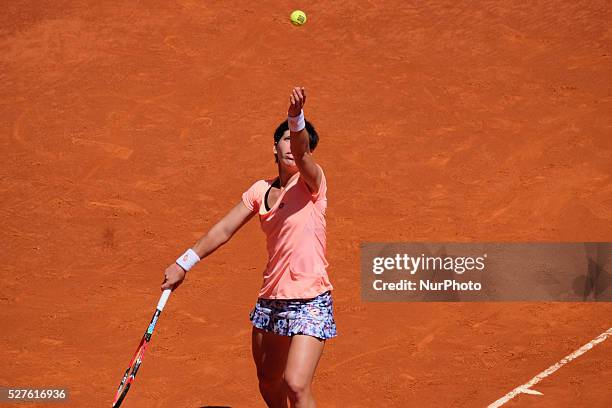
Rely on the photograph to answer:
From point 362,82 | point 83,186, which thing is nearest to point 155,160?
point 83,186

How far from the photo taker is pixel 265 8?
1124 cm

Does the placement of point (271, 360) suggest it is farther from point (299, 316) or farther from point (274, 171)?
point (274, 171)

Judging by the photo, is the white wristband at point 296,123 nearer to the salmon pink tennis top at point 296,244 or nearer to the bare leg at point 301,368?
the salmon pink tennis top at point 296,244

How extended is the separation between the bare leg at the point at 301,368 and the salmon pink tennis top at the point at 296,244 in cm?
25

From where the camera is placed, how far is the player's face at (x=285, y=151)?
201 inches

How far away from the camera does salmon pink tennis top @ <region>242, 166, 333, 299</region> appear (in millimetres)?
4969

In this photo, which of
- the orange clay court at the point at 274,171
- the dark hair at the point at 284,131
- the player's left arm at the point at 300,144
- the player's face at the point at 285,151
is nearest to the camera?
the player's left arm at the point at 300,144

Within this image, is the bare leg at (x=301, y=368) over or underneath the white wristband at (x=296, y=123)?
underneath

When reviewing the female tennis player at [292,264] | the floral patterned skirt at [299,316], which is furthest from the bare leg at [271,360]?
the floral patterned skirt at [299,316]

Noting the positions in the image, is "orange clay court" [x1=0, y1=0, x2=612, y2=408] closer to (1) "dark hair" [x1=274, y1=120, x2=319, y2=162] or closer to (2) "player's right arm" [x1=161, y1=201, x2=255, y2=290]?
(2) "player's right arm" [x1=161, y1=201, x2=255, y2=290]

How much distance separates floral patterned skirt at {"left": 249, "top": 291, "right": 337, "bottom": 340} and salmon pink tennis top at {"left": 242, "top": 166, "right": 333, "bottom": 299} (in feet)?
0.16

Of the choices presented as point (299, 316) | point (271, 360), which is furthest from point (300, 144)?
point (271, 360)

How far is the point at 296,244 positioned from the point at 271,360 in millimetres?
766

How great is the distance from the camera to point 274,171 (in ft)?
32.1
